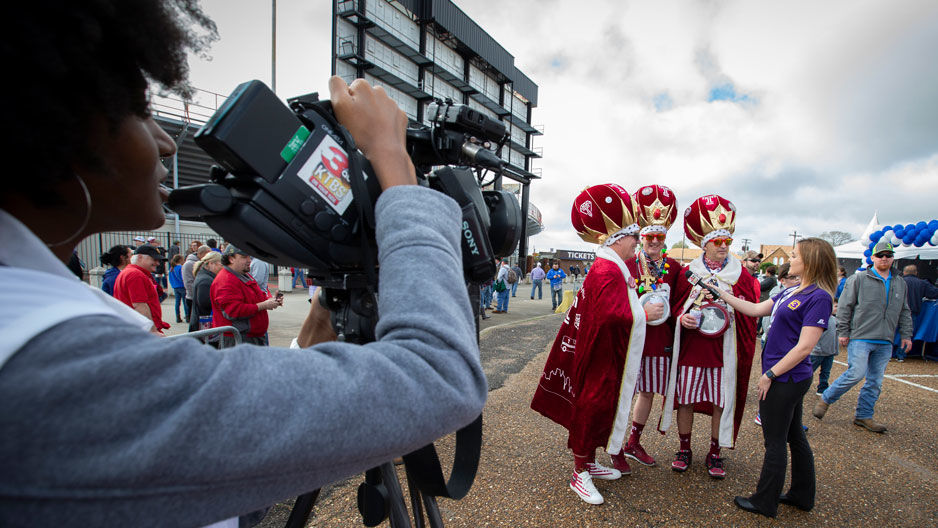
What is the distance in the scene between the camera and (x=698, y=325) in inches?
130

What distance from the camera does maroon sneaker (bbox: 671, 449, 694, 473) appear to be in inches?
130

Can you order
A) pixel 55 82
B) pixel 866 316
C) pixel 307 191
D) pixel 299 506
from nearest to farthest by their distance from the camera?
pixel 55 82 → pixel 307 191 → pixel 299 506 → pixel 866 316

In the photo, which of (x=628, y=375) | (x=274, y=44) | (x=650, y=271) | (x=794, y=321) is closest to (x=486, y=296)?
(x=650, y=271)

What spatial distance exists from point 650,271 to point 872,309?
325 centimetres

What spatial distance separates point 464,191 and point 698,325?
2.98 meters

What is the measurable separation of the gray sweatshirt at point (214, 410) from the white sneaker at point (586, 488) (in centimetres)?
272

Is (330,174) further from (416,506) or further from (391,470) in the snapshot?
(416,506)

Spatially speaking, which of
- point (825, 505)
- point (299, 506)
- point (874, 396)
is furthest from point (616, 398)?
point (874, 396)

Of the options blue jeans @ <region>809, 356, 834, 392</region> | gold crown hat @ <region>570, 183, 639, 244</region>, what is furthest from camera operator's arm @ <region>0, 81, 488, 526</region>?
blue jeans @ <region>809, 356, 834, 392</region>

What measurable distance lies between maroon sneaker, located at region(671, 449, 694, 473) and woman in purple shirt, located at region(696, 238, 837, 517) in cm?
45

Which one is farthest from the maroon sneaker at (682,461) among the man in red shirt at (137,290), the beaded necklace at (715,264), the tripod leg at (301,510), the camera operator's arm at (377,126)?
the man in red shirt at (137,290)

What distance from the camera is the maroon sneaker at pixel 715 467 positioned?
3.25 meters

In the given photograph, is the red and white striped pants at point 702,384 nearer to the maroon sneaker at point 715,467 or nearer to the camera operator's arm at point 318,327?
the maroon sneaker at point 715,467

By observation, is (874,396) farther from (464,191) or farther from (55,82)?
(55,82)
